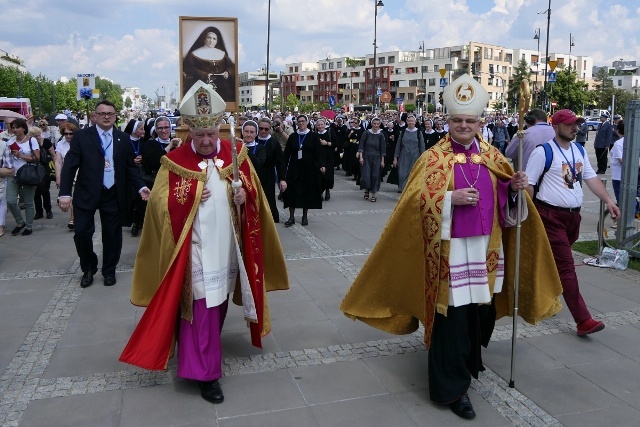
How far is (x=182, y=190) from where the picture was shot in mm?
4289

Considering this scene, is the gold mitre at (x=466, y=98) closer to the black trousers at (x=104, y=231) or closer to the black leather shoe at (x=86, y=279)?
the black trousers at (x=104, y=231)

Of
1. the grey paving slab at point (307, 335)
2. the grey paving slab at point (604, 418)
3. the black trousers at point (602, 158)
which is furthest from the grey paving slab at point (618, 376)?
the black trousers at point (602, 158)

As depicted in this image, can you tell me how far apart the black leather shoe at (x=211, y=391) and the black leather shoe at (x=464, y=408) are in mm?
1544

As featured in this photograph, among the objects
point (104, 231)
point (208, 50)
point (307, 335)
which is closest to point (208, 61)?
point (208, 50)

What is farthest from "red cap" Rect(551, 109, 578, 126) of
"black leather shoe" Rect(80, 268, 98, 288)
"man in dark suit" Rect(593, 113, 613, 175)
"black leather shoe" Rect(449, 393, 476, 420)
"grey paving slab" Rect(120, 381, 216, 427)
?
"man in dark suit" Rect(593, 113, 613, 175)

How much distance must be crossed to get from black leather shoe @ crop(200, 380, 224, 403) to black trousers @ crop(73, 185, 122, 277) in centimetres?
334

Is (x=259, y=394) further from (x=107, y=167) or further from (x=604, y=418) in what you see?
(x=107, y=167)

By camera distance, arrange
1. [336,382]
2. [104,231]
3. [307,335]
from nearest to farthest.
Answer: [336,382]
[307,335]
[104,231]

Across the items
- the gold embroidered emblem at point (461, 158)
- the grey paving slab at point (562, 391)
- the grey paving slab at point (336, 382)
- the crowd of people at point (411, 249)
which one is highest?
the gold embroidered emblem at point (461, 158)

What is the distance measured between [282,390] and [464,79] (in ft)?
8.06

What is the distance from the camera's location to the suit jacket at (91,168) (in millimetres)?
6906

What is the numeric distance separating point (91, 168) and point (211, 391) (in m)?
3.68

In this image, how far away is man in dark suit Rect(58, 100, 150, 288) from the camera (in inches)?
274

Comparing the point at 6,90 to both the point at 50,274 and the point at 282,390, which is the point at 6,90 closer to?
the point at 50,274
